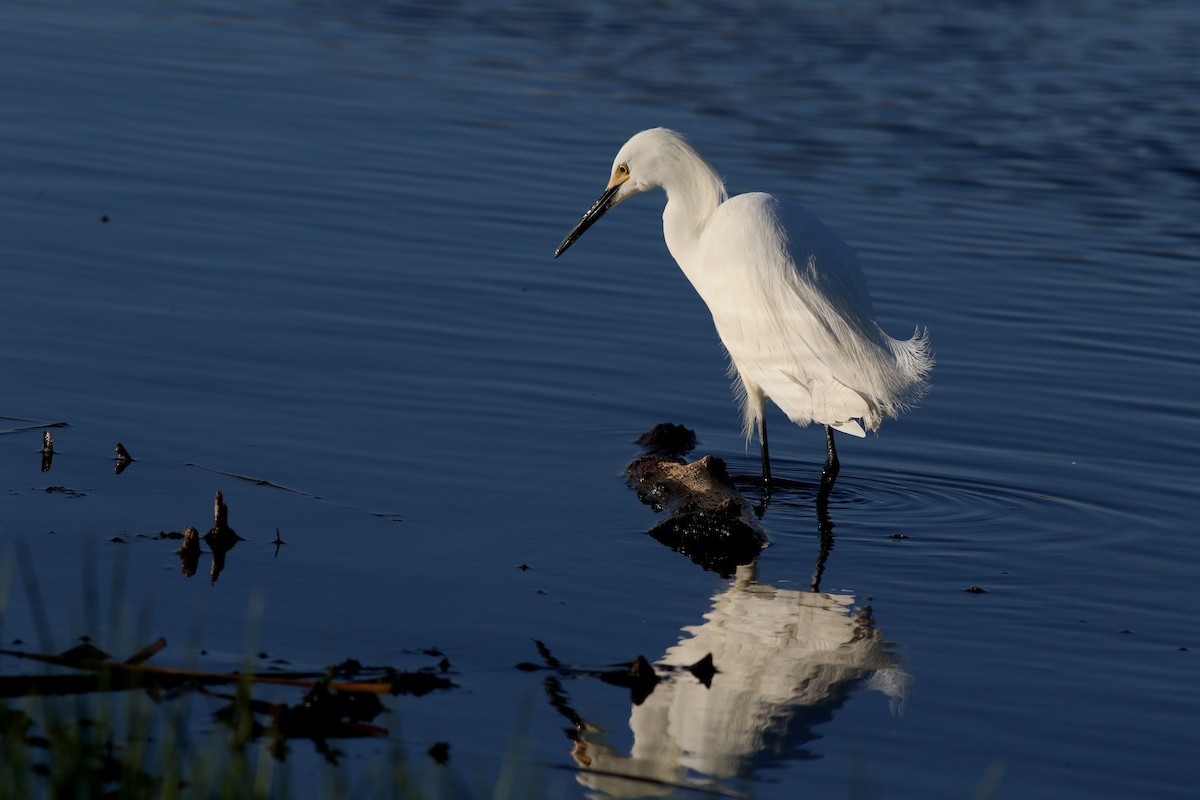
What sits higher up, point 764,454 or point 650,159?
point 650,159

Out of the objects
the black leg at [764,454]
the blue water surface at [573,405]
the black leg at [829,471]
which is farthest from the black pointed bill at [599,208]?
the black leg at [829,471]

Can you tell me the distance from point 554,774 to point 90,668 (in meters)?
1.30

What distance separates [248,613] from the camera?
5.69 meters

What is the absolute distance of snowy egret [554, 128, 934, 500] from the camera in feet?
25.0

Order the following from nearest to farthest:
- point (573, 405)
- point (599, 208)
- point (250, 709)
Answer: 1. point (250, 709)
2. point (573, 405)
3. point (599, 208)

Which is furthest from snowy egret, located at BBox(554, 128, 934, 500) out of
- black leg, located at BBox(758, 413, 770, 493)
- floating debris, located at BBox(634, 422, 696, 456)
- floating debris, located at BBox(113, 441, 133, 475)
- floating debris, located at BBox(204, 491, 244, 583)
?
floating debris, located at BBox(113, 441, 133, 475)

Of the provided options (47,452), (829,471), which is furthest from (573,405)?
(47,452)

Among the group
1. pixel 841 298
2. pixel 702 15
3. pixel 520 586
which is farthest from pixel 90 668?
pixel 702 15

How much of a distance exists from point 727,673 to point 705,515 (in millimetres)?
1412

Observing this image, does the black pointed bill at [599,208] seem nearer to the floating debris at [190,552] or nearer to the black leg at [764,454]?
the black leg at [764,454]

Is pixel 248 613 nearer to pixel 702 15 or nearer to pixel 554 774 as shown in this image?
pixel 554 774

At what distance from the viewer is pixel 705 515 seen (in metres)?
6.96

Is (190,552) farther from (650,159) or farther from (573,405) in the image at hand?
(650,159)

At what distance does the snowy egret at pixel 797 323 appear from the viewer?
762 centimetres
